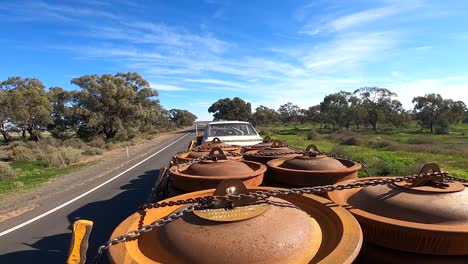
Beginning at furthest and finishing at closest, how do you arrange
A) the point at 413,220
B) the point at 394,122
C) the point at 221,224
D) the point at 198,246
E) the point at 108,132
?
the point at 394,122, the point at 108,132, the point at 413,220, the point at 221,224, the point at 198,246

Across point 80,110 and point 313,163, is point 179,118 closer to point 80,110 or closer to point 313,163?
point 80,110

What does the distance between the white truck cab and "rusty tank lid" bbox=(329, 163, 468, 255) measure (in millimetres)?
6610

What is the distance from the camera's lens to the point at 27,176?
595 inches

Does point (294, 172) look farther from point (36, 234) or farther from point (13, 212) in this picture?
point (13, 212)

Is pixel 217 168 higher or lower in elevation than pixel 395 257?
higher

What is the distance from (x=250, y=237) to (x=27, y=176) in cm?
1632

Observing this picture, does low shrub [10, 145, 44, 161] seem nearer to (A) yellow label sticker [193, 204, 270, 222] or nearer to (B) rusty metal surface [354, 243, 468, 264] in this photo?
(A) yellow label sticker [193, 204, 270, 222]

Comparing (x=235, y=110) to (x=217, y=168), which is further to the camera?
(x=235, y=110)

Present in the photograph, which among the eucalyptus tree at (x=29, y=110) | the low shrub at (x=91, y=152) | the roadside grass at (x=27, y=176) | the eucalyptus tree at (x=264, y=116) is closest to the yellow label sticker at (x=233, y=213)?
the roadside grass at (x=27, y=176)

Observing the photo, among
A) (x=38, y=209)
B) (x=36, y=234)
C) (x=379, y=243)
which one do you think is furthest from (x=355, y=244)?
(x=38, y=209)

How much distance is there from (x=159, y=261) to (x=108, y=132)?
40547mm

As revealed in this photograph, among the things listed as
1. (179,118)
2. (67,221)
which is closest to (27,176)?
(67,221)

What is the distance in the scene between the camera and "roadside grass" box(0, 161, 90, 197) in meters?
12.2

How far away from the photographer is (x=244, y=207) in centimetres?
208
